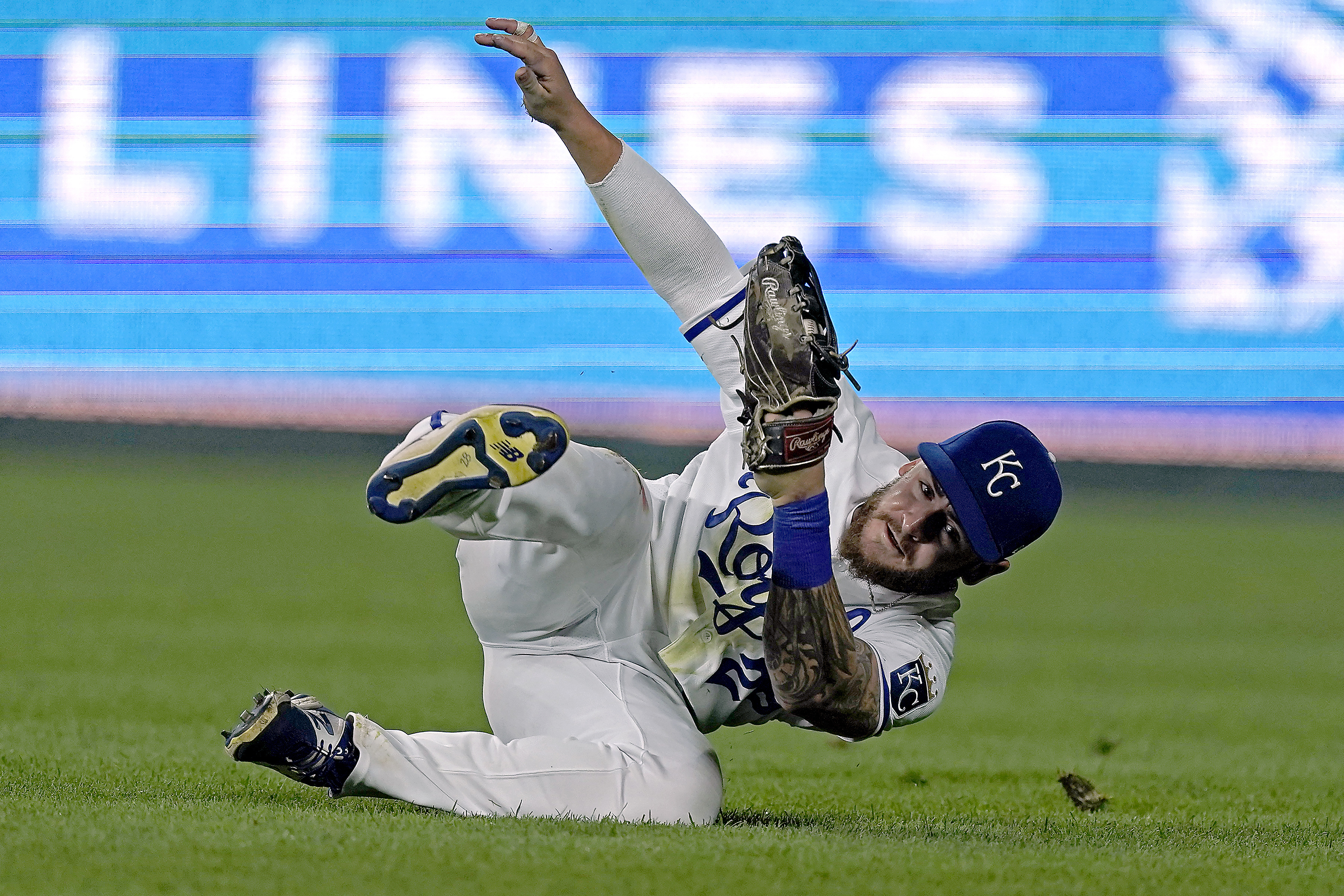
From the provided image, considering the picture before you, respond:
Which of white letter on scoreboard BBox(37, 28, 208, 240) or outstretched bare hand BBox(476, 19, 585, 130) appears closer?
outstretched bare hand BBox(476, 19, 585, 130)

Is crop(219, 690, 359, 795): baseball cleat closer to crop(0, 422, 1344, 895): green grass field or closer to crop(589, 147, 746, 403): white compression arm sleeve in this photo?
crop(0, 422, 1344, 895): green grass field

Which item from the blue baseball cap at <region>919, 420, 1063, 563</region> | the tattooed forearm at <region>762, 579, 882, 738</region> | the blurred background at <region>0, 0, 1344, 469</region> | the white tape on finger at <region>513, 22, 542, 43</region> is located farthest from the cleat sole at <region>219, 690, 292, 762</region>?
the blurred background at <region>0, 0, 1344, 469</region>

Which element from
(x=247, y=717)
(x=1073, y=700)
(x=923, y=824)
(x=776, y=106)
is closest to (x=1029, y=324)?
(x=776, y=106)

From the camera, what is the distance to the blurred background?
635 centimetres

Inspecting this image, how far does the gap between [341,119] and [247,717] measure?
4.89 meters

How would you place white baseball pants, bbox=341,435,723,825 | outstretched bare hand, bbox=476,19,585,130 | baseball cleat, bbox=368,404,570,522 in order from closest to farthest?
baseball cleat, bbox=368,404,570,522 → white baseball pants, bbox=341,435,723,825 → outstretched bare hand, bbox=476,19,585,130

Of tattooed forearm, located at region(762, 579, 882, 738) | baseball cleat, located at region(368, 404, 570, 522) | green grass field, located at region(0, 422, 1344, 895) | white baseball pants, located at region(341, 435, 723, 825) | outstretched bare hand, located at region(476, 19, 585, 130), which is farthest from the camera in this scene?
outstretched bare hand, located at region(476, 19, 585, 130)

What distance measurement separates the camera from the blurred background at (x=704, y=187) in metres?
6.35

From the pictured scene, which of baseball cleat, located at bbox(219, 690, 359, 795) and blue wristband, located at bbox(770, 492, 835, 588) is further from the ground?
blue wristband, located at bbox(770, 492, 835, 588)

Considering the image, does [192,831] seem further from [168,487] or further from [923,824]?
[168,487]

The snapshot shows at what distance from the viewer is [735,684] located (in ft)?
7.09

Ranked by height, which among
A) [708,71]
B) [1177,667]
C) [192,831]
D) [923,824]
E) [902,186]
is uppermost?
[708,71]

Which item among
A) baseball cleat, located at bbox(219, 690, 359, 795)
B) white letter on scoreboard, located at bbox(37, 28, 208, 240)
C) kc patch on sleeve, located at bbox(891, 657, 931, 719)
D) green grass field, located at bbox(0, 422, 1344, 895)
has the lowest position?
green grass field, located at bbox(0, 422, 1344, 895)

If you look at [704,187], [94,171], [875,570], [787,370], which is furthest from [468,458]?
[94,171]
